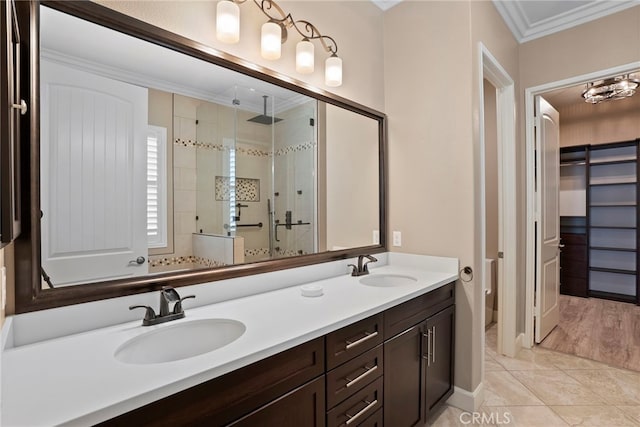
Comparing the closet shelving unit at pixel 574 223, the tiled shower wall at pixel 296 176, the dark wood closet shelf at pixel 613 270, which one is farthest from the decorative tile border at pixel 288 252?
the dark wood closet shelf at pixel 613 270

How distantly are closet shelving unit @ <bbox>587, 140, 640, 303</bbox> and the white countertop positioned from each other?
4.57 meters

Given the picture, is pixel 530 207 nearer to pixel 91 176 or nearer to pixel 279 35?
pixel 279 35

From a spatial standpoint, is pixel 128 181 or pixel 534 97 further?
pixel 534 97

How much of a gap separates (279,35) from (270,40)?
6 centimetres

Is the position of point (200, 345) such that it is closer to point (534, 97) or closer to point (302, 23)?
point (302, 23)

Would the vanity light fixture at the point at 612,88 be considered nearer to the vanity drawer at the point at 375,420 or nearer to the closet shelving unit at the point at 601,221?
the closet shelving unit at the point at 601,221

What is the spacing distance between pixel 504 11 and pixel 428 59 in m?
0.87

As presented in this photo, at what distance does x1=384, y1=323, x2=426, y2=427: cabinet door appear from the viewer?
4.83 feet

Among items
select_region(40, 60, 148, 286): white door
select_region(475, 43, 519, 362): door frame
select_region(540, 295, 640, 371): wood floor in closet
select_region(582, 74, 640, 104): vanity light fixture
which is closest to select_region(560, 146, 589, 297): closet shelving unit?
select_region(540, 295, 640, 371): wood floor in closet

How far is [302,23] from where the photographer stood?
6.07 ft

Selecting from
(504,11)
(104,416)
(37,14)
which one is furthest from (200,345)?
(504,11)

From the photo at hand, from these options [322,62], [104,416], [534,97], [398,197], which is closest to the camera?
[104,416]

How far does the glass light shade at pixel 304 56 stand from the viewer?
5.77ft

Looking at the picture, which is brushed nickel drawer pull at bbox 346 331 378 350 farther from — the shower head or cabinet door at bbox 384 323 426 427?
the shower head
